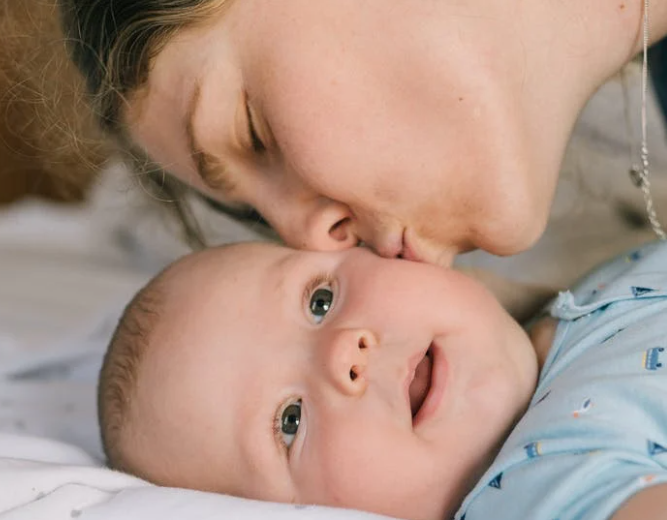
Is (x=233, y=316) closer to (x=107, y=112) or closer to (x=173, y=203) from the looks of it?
(x=107, y=112)

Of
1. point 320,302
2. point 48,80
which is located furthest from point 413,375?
point 48,80

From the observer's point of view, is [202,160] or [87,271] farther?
[87,271]

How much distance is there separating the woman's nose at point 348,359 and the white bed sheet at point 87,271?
0.25 meters

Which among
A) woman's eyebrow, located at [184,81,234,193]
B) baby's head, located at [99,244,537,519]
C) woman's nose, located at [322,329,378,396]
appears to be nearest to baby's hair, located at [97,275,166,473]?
baby's head, located at [99,244,537,519]

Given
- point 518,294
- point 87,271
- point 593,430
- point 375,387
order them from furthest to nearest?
point 87,271 < point 518,294 < point 375,387 < point 593,430

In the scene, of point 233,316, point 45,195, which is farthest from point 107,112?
point 45,195

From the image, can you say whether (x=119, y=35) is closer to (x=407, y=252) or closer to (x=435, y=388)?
(x=407, y=252)

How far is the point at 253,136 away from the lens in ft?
3.95

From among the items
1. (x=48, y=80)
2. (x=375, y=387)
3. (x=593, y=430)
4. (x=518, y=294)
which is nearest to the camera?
(x=593, y=430)

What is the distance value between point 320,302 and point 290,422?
0.16 meters

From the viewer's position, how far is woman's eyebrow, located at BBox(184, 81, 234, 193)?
3.84ft

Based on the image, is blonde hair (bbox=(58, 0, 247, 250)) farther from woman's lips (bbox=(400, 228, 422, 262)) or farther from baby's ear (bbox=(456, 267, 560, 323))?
baby's ear (bbox=(456, 267, 560, 323))

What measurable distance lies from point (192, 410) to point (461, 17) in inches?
21.8

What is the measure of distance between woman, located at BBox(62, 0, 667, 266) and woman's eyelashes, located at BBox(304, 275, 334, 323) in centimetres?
6
